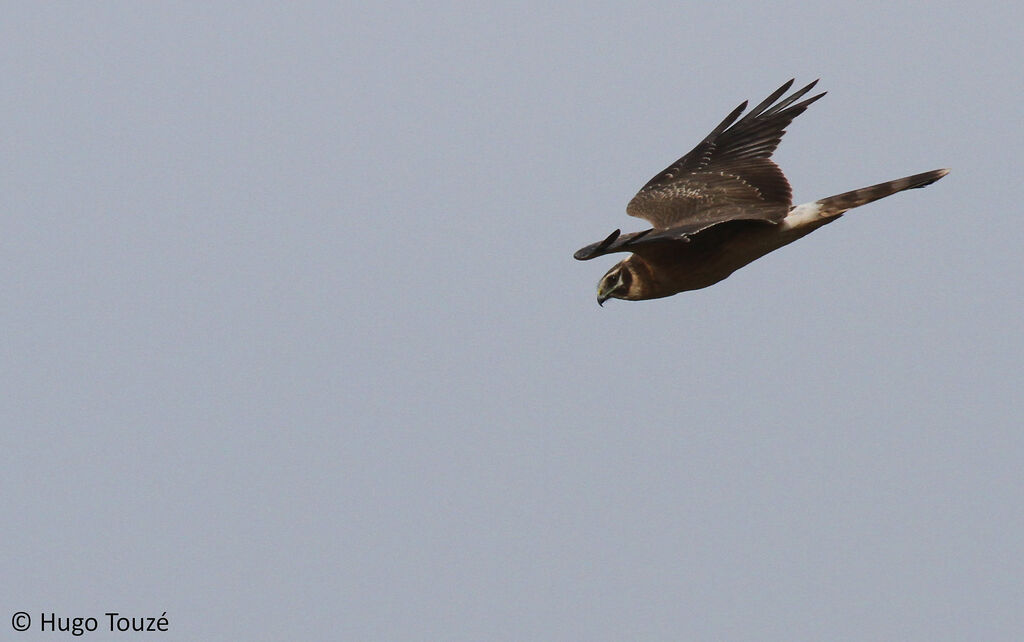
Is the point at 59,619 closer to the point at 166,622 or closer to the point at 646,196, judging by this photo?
the point at 166,622

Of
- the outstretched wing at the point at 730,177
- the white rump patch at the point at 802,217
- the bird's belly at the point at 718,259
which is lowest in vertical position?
the bird's belly at the point at 718,259

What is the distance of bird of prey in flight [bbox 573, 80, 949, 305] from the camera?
1173cm

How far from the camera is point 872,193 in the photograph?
38.6ft

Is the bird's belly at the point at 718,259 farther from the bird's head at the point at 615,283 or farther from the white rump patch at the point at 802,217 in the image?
the bird's head at the point at 615,283

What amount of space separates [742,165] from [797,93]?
3.03 feet

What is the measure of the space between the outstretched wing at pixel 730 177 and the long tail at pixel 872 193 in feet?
1.24

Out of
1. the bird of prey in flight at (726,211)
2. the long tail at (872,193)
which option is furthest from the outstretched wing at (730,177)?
the long tail at (872,193)

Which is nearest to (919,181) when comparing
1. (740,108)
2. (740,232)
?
(740,232)

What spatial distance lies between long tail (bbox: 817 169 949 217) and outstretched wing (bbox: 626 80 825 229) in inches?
14.8

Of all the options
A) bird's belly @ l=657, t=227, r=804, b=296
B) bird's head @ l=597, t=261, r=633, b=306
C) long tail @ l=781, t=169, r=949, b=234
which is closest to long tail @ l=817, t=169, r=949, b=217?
long tail @ l=781, t=169, r=949, b=234

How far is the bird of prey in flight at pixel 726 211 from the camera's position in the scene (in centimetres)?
1173

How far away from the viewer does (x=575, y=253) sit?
10281 millimetres

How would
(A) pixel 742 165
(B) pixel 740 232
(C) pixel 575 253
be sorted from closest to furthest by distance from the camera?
(C) pixel 575 253, (B) pixel 740 232, (A) pixel 742 165

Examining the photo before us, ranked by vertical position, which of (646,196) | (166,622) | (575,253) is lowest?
(166,622)
